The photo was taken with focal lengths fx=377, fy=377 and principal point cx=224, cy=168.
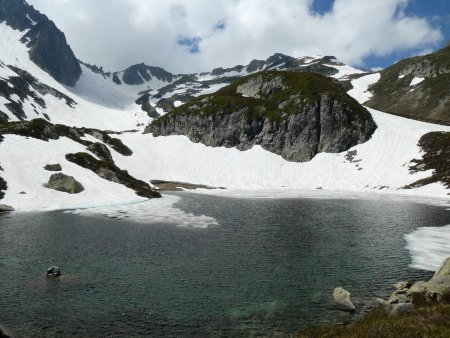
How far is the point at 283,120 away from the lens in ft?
559

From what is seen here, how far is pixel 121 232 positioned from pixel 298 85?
15545cm

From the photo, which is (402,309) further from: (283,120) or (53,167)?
(283,120)

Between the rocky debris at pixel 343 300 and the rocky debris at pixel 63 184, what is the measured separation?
60.5 meters

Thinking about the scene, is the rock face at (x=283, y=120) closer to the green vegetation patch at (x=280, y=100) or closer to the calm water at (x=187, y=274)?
the green vegetation patch at (x=280, y=100)

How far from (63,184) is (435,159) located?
10847 cm

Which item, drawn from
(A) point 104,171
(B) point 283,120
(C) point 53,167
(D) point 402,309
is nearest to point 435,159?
(B) point 283,120

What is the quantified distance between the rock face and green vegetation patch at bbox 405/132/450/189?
26999 mm

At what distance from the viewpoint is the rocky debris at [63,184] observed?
72.7 meters

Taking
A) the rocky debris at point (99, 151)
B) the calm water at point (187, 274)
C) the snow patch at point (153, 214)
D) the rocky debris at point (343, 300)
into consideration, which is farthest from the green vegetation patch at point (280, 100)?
the rocky debris at point (343, 300)

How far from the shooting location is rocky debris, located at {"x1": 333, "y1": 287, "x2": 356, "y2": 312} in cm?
2328

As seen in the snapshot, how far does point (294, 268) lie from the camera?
3189 centimetres

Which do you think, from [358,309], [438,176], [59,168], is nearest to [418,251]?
[358,309]

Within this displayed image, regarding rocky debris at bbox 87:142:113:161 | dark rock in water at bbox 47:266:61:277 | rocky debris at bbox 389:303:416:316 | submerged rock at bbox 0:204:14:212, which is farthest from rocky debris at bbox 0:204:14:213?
rocky debris at bbox 389:303:416:316

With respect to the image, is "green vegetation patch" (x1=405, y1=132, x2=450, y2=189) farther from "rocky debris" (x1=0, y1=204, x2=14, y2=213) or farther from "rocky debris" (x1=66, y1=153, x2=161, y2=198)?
"rocky debris" (x1=0, y1=204, x2=14, y2=213)
